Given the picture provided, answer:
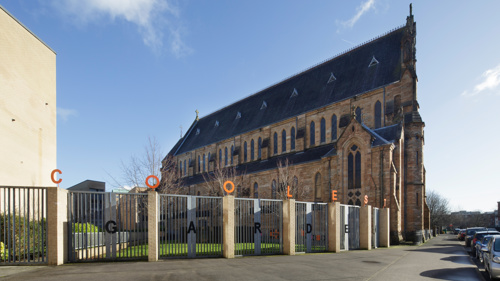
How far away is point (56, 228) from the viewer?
11344 mm

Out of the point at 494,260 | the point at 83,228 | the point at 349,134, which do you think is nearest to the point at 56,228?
the point at 83,228

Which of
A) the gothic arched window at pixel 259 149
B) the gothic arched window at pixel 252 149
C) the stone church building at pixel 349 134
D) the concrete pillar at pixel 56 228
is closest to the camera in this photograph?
the concrete pillar at pixel 56 228

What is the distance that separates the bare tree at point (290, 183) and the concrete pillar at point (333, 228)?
48.9 feet

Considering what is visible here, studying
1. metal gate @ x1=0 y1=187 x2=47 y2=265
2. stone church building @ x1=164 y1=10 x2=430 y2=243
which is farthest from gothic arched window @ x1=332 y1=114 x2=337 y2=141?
metal gate @ x1=0 y1=187 x2=47 y2=265

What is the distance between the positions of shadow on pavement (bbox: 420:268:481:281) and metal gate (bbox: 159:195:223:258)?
7823mm

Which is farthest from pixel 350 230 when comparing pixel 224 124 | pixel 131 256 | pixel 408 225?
pixel 224 124

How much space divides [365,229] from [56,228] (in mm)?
16823

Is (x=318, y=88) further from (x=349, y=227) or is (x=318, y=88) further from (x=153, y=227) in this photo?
(x=153, y=227)

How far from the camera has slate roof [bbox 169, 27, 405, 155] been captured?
34406 mm

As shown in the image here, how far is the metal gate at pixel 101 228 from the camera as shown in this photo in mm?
12117

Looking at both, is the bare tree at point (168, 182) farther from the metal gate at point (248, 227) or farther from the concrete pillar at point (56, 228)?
the concrete pillar at point (56, 228)

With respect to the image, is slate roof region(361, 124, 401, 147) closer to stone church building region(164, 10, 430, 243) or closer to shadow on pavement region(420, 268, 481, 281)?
stone church building region(164, 10, 430, 243)

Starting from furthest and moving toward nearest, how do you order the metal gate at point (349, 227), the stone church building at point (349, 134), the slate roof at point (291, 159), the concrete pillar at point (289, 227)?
1. the slate roof at point (291, 159)
2. the stone church building at point (349, 134)
3. the metal gate at point (349, 227)
4. the concrete pillar at point (289, 227)

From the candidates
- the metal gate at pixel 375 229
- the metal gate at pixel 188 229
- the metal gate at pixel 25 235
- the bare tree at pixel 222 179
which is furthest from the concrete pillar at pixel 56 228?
the bare tree at pixel 222 179
